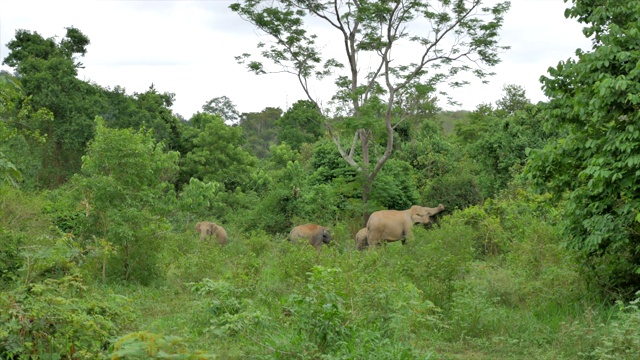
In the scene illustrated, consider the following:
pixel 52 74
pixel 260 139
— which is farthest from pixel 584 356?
pixel 260 139

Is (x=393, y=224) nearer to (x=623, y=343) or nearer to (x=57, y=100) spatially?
(x=623, y=343)

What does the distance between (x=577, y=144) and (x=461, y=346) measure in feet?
9.57

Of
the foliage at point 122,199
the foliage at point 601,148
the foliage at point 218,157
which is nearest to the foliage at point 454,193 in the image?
the foliage at point 122,199

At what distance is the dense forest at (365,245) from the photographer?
6.49 metres

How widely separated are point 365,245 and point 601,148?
10159 millimetres

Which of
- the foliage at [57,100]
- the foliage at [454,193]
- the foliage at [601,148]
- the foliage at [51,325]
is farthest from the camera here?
the foliage at [57,100]

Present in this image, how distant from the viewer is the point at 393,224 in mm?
17453

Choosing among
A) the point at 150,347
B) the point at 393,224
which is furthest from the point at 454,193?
the point at 150,347

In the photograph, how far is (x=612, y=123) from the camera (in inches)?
328

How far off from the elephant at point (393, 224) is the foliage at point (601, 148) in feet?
26.7

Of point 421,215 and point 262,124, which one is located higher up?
point 262,124

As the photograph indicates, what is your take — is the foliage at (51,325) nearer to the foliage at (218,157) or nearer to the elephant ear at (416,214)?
the elephant ear at (416,214)

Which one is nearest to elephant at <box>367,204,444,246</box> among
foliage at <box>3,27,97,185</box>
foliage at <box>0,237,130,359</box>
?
foliage at <box>0,237,130,359</box>

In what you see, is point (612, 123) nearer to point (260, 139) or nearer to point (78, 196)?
point (78, 196)
